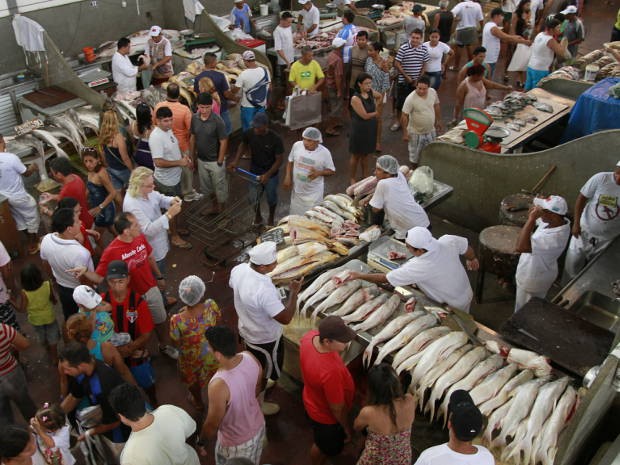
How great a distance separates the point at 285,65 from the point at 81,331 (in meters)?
8.78

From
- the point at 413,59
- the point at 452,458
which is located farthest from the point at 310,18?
the point at 452,458

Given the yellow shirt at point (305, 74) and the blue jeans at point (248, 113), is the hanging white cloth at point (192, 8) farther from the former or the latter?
the blue jeans at point (248, 113)

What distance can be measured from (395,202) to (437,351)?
6.46 ft

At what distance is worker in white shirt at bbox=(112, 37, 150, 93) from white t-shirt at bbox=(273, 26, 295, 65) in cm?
299

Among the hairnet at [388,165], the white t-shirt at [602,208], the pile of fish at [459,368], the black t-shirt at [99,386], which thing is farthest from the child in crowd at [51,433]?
the white t-shirt at [602,208]

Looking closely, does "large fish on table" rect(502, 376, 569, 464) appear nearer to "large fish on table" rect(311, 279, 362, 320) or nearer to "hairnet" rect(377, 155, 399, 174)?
"large fish on table" rect(311, 279, 362, 320)

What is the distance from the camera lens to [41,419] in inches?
155

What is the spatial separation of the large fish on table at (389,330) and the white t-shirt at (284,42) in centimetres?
831

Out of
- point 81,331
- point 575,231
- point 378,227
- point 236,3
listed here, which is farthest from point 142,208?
point 236,3

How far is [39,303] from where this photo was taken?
5.73m

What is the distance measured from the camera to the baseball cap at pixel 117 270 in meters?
4.96

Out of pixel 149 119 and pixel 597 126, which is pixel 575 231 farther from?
pixel 149 119

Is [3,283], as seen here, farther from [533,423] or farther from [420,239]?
[533,423]

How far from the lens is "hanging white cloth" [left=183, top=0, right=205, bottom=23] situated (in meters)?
12.2
